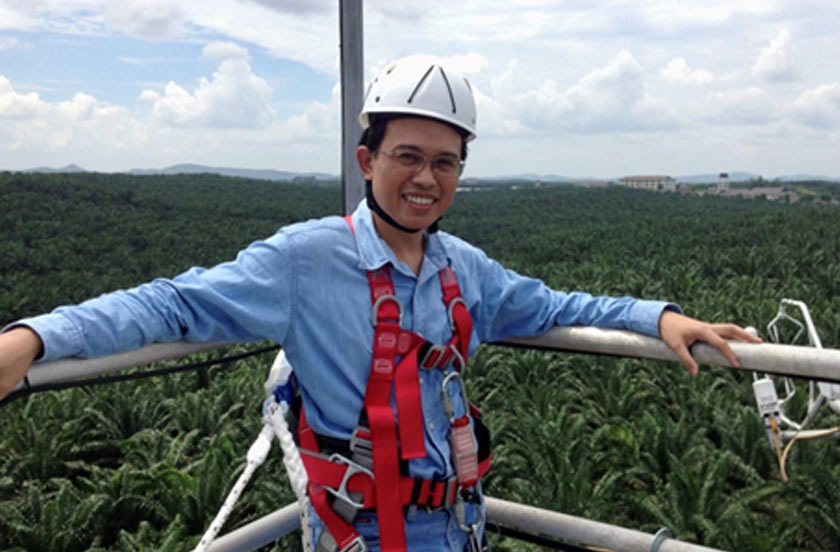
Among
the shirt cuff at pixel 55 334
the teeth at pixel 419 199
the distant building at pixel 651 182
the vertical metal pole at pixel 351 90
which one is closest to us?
the shirt cuff at pixel 55 334

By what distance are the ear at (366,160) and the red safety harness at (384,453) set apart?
356 millimetres

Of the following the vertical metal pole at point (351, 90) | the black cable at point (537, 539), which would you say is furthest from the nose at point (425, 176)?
the black cable at point (537, 539)

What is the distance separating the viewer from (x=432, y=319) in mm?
1979

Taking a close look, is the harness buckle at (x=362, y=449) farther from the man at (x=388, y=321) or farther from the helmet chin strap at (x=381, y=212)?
the helmet chin strap at (x=381, y=212)

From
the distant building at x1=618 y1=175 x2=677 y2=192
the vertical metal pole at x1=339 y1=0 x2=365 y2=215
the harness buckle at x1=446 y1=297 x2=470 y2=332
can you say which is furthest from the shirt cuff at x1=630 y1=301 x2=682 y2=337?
the distant building at x1=618 y1=175 x2=677 y2=192

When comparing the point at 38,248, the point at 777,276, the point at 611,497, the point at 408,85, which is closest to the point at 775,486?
the point at 611,497

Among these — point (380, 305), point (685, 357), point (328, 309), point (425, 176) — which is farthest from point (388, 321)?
point (685, 357)

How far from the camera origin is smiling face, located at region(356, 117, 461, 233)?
200cm

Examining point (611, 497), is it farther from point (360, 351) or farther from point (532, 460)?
point (360, 351)

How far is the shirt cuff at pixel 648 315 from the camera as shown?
1910mm

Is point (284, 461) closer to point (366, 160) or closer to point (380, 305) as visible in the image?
point (380, 305)

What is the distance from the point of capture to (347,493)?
1810mm

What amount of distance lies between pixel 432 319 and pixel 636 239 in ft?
118

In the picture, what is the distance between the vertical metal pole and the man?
0.76ft
